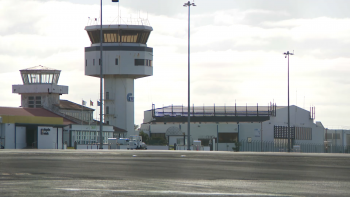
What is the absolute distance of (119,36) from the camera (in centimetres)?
8588

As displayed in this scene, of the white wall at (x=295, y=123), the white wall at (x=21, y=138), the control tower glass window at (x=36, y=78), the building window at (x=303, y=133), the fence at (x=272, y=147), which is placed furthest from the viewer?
the building window at (x=303, y=133)

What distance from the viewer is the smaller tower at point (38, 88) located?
7831 cm

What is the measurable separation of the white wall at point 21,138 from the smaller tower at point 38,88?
15.9m

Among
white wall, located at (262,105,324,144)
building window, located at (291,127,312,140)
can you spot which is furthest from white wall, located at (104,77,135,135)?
building window, located at (291,127,312,140)

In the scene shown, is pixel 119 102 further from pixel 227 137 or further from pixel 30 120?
pixel 30 120

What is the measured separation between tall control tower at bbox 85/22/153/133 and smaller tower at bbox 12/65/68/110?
824 cm

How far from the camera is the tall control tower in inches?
3364

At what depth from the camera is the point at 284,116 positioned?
102 metres

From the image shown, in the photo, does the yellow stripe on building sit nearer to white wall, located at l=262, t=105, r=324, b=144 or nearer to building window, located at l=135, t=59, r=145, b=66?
building window, located at l=135, t=59, r=145, b=66

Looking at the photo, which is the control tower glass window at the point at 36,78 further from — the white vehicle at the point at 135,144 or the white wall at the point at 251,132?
the white wall at the point at 251,132

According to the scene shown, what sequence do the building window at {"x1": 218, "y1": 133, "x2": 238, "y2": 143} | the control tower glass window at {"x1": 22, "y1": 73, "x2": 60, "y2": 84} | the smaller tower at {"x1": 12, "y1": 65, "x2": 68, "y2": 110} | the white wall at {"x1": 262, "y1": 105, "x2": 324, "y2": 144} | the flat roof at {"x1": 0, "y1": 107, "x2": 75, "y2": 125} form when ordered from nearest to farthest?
the flat roof at {"x1": 0, "y1": 107, "x2": 75, "y2": 125}
the smaller tower at {"x1": 12, "y1": 65, "x2": 68, "y2": 110}
the control tower glass window at {"x1": 22, "y1": 73, "x2": 60, "y2": 84}
the building window at {"x1": 218, "y1": 133, "x2": 238, "y2": 143}
the white wall at {"x1": 262, "y1": 105, "x2": 324, "y2": 144}

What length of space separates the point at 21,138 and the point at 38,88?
17.7 meters

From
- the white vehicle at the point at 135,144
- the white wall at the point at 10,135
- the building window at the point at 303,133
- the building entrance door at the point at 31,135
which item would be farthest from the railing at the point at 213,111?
the white wall at the point at 10,135

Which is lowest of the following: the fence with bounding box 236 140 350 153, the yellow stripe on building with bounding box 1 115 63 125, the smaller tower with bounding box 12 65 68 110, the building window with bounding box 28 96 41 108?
the fence with bounding box 236 140 350 153
